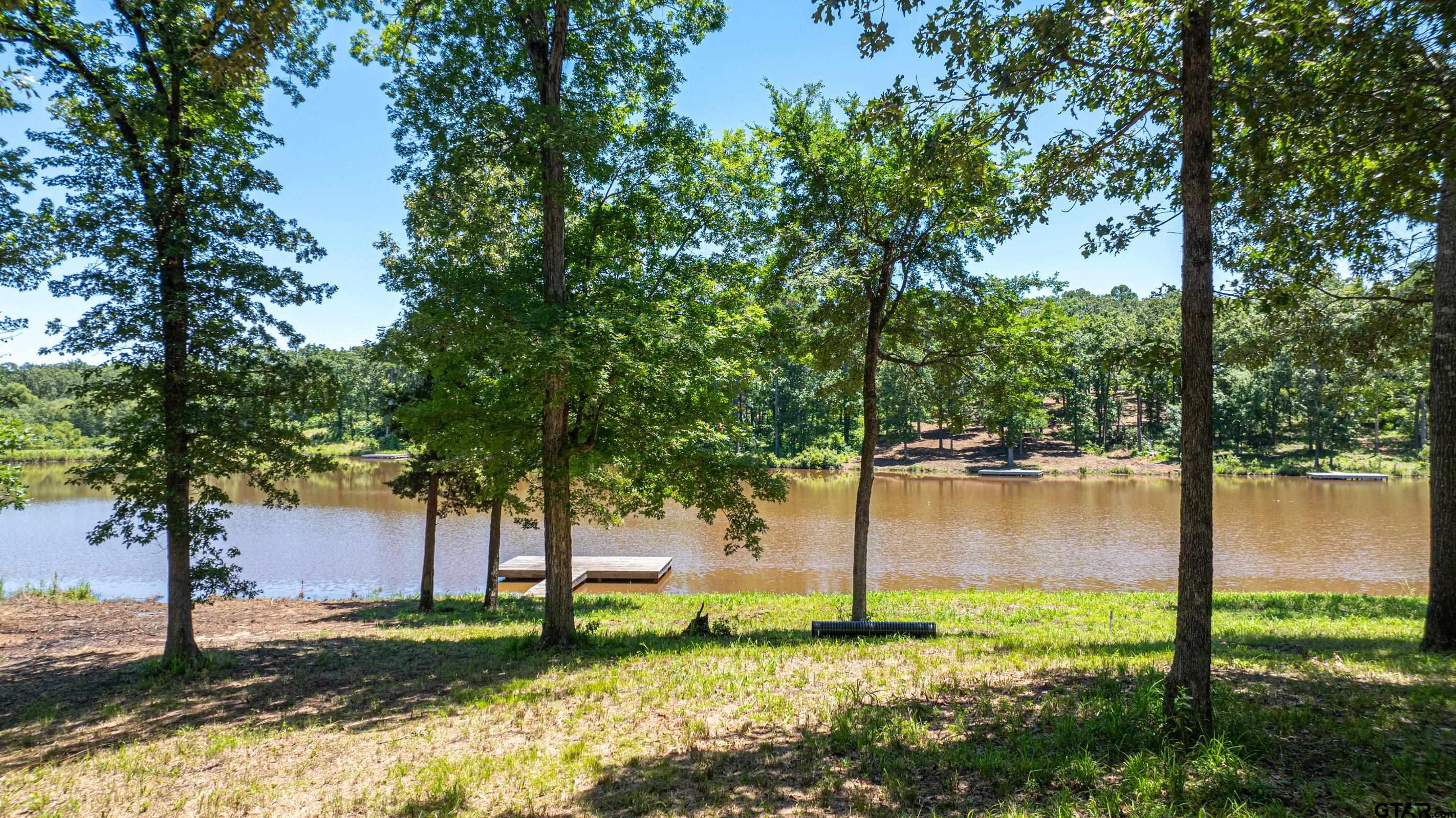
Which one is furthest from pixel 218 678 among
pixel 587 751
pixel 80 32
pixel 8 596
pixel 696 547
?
pixel 696 547

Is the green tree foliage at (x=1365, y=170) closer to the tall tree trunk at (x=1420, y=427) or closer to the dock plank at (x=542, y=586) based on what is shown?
the dock plank at (x=542, y=586)

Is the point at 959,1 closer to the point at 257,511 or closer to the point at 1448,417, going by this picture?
the point at 1448,417

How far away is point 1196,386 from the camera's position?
5266 millimetres

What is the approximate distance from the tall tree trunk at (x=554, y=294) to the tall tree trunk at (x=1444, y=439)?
35.9ft

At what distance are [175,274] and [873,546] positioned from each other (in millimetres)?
22489

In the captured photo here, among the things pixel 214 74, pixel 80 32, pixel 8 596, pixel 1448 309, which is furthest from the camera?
pixel 8 596

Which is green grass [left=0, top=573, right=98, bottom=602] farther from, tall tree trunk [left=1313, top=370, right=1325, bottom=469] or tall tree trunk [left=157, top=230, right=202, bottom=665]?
tall tree trunk [left=1313, top=370, right=1325, bottom=469]

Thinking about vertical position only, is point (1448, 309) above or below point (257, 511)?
above

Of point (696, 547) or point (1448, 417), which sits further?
point (696, 547)

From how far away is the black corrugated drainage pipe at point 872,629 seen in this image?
1040 cm

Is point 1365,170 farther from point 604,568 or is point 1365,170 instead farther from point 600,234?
point 604,568

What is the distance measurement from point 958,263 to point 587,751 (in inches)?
383

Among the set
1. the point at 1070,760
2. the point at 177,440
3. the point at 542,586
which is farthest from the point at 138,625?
the point at 1070,760

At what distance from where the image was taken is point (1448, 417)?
800 cm
